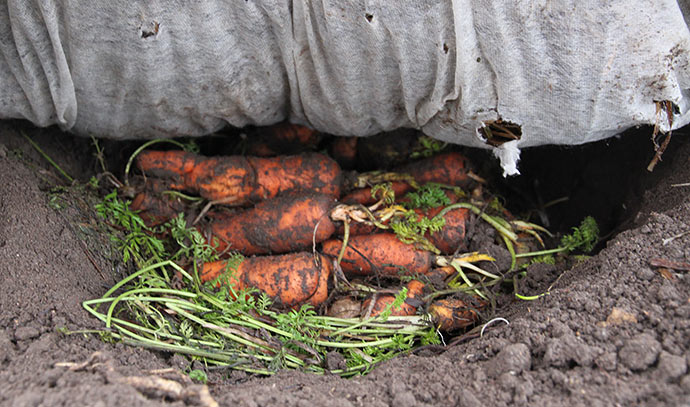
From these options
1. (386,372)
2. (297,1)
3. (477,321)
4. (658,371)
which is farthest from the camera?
(477,321)

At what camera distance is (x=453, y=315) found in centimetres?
205

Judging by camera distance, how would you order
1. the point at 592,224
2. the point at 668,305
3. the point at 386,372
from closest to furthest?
1. the point at 668,305
2. the point at 386,372
3. the point at 592,224

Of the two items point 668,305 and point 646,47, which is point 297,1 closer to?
point 646,47

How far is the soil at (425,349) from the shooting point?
137 centimetres

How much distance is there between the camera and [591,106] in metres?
1.76

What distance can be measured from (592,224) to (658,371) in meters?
0.97

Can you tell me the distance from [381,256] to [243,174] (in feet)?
2.32

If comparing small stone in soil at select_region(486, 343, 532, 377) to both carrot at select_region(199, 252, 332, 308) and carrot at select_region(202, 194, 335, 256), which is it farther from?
carrot at select_region(202, 194, 335, 256)

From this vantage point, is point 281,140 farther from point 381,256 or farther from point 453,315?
point 453,315

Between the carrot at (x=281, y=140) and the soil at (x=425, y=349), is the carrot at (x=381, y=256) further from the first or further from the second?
the carrot at (x=281, y=140)

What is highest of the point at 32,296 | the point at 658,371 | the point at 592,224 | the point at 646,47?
the point at 646,47

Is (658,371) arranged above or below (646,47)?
below

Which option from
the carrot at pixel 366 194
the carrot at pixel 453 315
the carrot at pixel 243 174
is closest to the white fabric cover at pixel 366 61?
the carrot at pixel 243 174

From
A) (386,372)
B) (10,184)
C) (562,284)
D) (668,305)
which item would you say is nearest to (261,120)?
(10,184)
